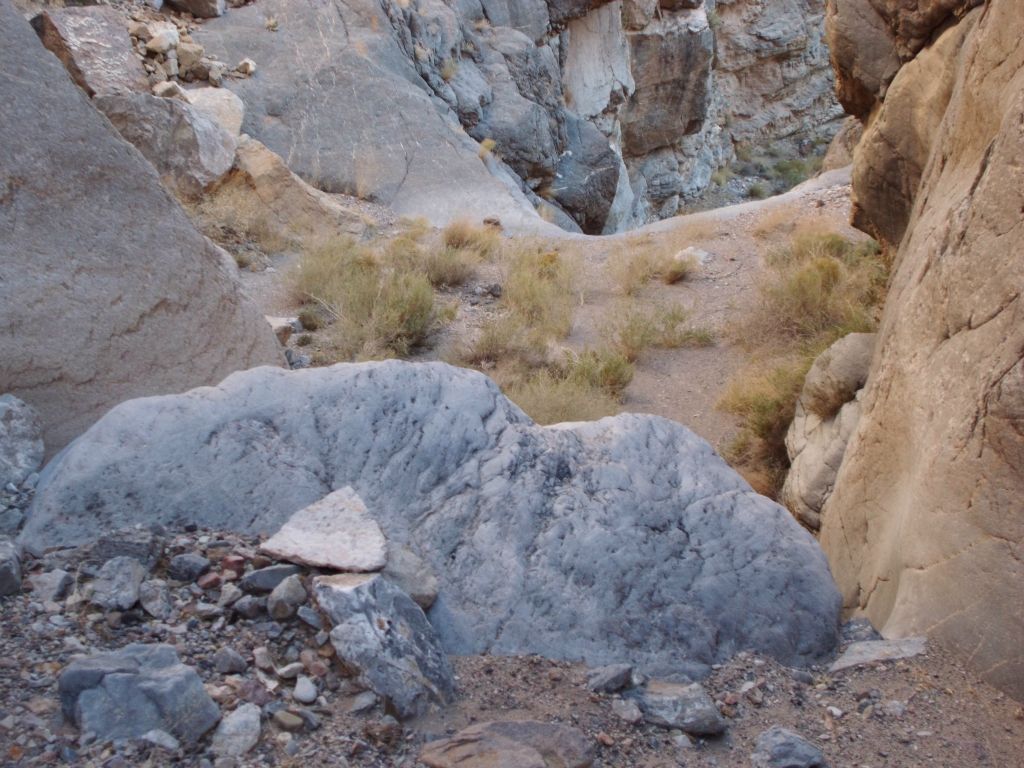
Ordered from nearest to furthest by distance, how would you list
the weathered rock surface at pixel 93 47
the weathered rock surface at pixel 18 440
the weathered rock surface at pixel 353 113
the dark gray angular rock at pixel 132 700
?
1. the dark gray angular rock at pixel 132 700
2. the weathered rock surface at pixel 18 440
3. the weathered rock surface at pixel 93 47
4. the weathered rock surface at pixel 353 113

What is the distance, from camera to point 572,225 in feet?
60.5

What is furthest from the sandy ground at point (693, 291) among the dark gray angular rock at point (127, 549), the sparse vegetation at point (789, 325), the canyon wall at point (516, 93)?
the dark gray angular rock at point (127, 549)

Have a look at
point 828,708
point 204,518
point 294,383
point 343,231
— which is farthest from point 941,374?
point 343,231

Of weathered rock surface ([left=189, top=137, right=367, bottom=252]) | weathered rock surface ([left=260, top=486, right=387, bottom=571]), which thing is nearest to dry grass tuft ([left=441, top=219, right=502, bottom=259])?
weathered rock surface ([left=189, top=137, right=367, bottom=252])

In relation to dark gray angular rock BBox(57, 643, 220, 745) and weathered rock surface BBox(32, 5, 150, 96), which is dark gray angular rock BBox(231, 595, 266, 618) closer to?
dark gray angular rock BBox(57, 643, 220, 745)

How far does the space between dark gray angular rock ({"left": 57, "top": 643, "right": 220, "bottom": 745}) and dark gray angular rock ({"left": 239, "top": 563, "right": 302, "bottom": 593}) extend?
1.38ft

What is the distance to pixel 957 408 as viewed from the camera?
324 cm

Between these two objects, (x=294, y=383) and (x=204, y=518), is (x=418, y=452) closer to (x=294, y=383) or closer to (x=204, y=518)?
(x=294, y=383)

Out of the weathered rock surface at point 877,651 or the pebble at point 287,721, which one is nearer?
the pebble at point 287,721

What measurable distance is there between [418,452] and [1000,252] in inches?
84.9

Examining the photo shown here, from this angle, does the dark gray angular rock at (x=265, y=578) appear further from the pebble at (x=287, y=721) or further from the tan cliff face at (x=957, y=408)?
the tan cliff face at (x=957, y=408)

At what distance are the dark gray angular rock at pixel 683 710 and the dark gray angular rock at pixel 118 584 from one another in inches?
54.3

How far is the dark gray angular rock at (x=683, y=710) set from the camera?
2432 millimetres

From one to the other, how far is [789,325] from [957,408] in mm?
5399
